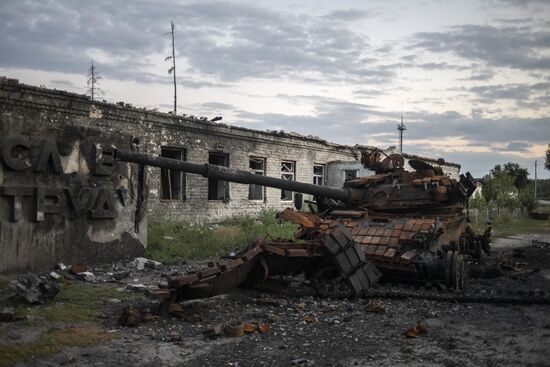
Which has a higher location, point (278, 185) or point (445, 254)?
point (278, 185)

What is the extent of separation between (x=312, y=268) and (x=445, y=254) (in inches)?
82.2

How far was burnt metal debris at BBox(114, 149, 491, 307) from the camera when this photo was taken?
7.09 meters

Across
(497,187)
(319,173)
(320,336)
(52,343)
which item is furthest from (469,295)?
(497,187)

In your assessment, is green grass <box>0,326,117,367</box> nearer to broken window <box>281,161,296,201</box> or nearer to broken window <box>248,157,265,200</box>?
broken window <box>248,157,265,200</box>

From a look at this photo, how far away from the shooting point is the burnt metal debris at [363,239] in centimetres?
709

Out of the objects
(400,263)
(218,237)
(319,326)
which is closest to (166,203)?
(218,237)

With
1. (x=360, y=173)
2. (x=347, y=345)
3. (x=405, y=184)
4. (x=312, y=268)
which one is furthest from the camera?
(x=360, y=173)

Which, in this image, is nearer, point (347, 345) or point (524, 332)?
point (347, 345)

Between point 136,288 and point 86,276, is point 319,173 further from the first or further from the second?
point 136,288

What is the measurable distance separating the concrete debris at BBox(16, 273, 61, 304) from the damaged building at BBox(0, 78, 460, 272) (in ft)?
7.04

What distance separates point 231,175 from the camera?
853cm

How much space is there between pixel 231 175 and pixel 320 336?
11.7ft

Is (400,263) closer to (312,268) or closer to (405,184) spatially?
(312,268)

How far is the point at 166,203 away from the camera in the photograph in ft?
54.1
